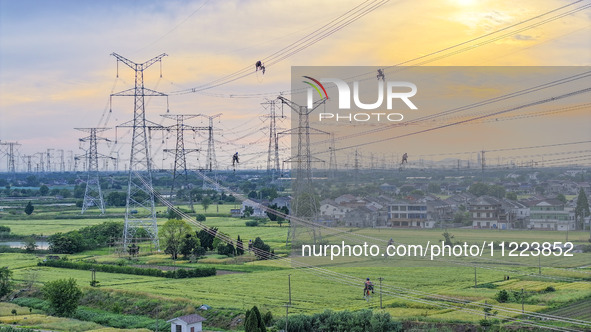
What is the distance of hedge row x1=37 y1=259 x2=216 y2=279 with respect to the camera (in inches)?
1001

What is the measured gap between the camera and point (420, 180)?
4950 centimetres

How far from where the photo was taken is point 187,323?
17109 millimetres

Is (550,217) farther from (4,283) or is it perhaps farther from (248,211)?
(4,283)

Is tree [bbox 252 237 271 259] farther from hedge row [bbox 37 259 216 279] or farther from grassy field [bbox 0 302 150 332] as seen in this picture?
grassy field [bbox 0 302 150 332]

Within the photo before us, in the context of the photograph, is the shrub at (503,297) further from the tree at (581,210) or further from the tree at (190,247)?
the tree at (581,210)

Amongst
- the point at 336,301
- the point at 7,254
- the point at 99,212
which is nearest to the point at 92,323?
the point at 336,301

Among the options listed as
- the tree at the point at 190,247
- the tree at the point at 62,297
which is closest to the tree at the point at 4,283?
the tree at the point at 62,297

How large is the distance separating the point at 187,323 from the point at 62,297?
584 centimetres

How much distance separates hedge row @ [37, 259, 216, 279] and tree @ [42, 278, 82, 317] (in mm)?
5063

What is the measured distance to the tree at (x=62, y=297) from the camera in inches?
816

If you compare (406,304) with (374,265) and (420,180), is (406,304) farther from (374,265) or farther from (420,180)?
(420,180)

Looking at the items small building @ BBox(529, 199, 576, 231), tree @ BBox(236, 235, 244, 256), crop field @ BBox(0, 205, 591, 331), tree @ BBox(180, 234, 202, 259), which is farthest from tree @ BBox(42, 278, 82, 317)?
small building @ BBox(529, 199, 576, 231)

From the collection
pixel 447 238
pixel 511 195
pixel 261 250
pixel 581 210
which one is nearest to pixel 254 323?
pixel 261 250

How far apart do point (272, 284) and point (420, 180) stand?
29.0m
